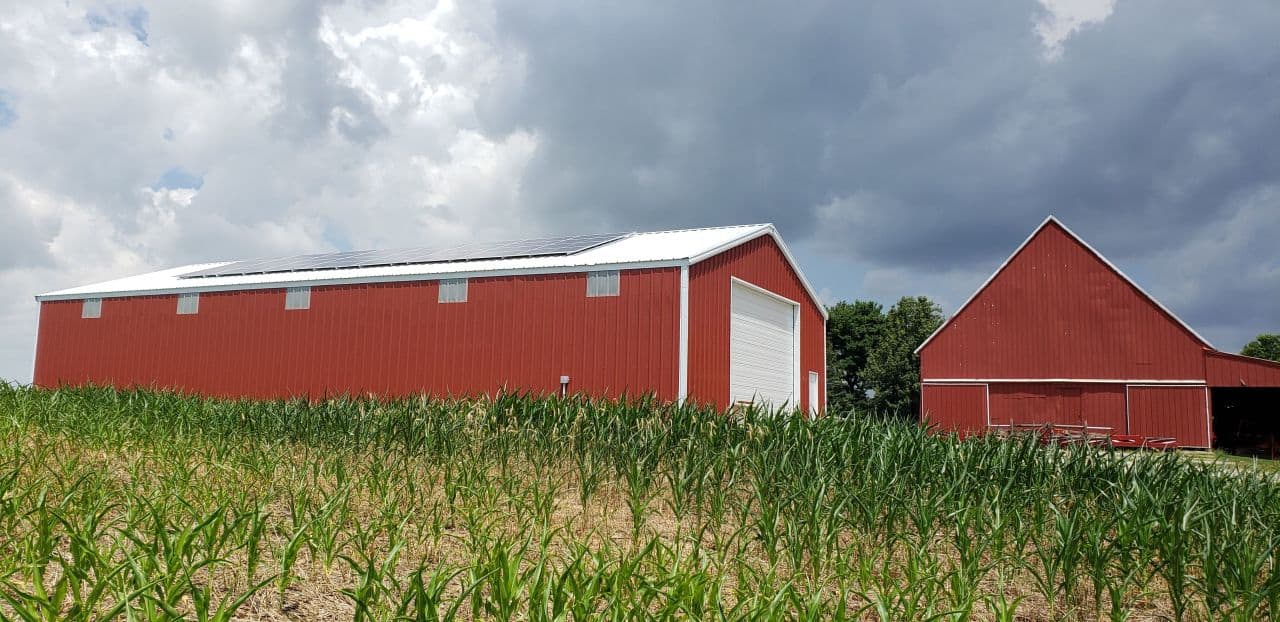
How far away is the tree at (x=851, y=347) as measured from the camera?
42.4 metres

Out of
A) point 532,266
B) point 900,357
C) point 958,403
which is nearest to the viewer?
point 532,266

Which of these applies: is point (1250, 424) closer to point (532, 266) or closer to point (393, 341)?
point (532, 266)

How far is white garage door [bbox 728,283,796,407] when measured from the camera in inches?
707

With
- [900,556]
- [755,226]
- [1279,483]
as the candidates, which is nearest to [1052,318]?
[755,226]

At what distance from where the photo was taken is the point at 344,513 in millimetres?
5504

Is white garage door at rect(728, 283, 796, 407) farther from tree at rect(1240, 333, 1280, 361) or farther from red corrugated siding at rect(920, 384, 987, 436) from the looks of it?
tree at rect(1240, 333, 1280, 361)

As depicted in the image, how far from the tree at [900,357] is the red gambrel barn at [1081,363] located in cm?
1358

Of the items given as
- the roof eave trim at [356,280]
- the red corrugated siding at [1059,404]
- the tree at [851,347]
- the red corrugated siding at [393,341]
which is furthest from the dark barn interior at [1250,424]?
the roof eave trim at [356,280]

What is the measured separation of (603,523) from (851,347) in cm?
3792

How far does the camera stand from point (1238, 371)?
22.9m

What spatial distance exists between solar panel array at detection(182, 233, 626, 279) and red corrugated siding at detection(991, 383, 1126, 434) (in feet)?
44.5

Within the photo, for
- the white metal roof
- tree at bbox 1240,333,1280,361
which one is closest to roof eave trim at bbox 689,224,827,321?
the white metal roof

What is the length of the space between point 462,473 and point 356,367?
13.1 metres

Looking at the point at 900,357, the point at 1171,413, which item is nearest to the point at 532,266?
the point at 1171,413
